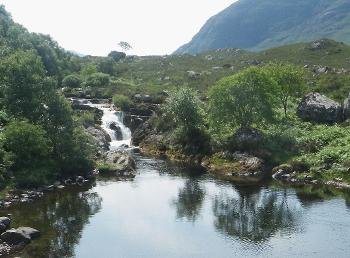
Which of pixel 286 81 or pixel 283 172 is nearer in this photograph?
pixel 283 172

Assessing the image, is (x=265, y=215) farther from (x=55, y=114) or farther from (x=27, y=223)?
(x=55, y=114)

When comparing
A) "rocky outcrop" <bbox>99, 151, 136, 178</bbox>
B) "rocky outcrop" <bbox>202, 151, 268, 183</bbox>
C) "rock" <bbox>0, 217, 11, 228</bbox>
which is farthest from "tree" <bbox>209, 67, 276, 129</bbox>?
"rock" <bbox>0, 217, 11, 228</bbox>

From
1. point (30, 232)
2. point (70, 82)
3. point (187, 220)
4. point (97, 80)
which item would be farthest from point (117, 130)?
point (30, 232)

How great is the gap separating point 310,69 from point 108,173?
343 ft

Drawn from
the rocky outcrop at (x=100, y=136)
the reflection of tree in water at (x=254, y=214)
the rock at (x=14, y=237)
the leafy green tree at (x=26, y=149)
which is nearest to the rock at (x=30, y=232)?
the rock at (x=14, y=237)

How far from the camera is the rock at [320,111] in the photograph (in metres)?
104

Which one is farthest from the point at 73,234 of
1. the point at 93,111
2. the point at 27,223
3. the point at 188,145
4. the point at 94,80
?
the point at 94,80

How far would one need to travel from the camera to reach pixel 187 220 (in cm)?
6222

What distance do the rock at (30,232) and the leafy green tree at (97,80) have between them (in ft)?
399

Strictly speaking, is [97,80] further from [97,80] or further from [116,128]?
[116,128]

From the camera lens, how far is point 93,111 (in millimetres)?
129375

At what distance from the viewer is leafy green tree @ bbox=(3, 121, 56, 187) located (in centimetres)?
7300

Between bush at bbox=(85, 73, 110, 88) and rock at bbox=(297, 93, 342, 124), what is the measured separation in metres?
89.0

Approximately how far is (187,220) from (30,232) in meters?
20.5
